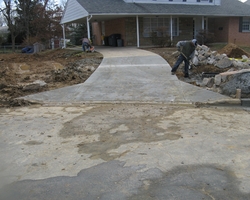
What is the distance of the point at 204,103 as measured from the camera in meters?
8.52

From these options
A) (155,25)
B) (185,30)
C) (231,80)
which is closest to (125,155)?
(231,80)

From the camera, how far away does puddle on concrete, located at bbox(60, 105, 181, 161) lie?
17.0ft

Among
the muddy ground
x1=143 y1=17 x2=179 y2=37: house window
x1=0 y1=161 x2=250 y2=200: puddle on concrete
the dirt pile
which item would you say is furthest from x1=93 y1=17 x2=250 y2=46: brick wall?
x1=0 y1=161 x2=250 y2=200: puddle on concrete

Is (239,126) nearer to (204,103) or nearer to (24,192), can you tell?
(204,103)

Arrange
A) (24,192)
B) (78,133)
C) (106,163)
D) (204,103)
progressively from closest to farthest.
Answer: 1. (24,192)
2. (106,163)
3. (78,133)
4. (204,103)

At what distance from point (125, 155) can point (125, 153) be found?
3.6 inches

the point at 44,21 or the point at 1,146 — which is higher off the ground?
the point at 44,21

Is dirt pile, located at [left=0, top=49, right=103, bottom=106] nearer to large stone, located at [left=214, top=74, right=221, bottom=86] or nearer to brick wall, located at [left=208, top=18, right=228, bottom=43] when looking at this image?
large stone, located at [left=214, top=74, right=221, bottom=86]

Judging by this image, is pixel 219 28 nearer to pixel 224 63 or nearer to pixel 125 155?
pixel 224 63

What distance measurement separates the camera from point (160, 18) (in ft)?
86.8

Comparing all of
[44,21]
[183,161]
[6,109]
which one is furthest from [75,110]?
[44,21]

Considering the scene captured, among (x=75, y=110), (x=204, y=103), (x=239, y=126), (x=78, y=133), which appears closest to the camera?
(x=78, y=133)

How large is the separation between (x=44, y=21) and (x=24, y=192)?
3554 cm

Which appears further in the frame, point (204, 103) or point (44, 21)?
point (44, 21)
